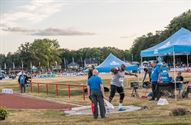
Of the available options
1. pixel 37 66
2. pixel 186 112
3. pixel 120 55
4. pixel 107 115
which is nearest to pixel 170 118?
pixel 186 112

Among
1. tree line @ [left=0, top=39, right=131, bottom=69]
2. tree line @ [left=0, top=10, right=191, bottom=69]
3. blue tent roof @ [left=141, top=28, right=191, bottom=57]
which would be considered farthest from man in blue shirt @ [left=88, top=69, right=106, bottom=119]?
tree line @ [left=0, top=39, right=131, bottom=69]

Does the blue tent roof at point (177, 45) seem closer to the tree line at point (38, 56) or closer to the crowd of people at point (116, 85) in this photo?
the crowd of people at point (116, 85)

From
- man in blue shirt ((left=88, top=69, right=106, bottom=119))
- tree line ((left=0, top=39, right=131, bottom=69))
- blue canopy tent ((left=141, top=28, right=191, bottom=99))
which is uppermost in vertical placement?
tree line ((left=0, top=39, right=131, bottom=69))

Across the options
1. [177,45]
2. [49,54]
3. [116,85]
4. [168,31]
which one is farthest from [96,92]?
[49,54]

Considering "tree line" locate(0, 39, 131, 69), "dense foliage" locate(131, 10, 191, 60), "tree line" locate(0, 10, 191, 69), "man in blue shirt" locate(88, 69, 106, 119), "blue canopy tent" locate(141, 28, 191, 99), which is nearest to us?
"man in blue shirt" locate(88, 69, 106, 119)

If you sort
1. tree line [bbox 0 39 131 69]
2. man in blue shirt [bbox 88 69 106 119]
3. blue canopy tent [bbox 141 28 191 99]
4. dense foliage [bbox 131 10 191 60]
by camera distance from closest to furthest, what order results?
man in blue shirt [bbox 88 69 106 119], blue canopy tent [bbox 141 28 191 99], dense foliage [bbox 131 10 191 60], tree line [bbox 0 39 131 69]

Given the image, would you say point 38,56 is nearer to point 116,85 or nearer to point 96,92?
point 116,85

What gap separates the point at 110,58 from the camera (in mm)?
40031

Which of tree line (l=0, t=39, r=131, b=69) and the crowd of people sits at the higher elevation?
tree line (l=0, t=39, r=131, b=69)

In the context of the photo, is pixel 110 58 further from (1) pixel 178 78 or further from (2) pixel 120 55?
(2) pixel 120 55

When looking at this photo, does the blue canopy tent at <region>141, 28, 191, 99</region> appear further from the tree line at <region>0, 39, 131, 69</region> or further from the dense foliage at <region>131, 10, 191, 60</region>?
the tree line at <region>0, 39, 131, 69</region>

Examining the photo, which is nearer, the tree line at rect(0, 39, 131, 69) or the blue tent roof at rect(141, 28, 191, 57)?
the blue tent roof at rect(141, 28, 191, 57)

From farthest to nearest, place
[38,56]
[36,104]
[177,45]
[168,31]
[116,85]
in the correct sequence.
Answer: [38,56], [168,31], [36,104], [177,45], [116,85]

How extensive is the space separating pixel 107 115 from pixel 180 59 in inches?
3815
